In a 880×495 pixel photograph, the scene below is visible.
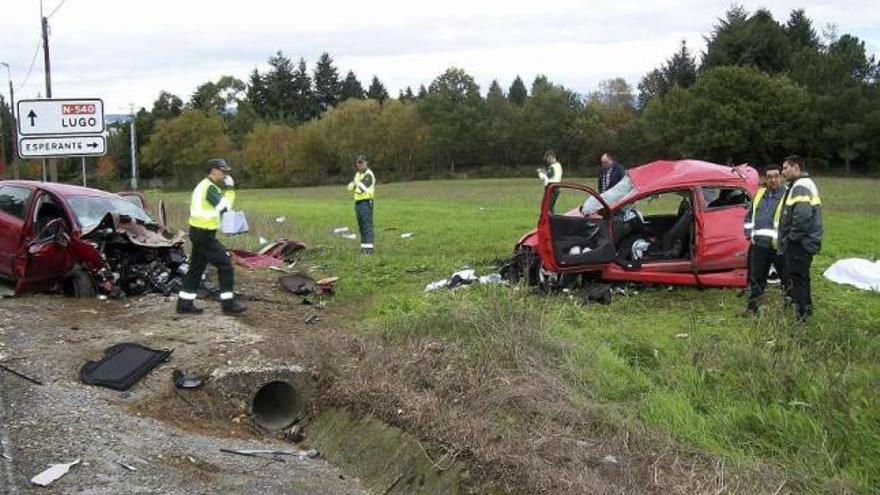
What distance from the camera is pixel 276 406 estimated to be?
7.05m

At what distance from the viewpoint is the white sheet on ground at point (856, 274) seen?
1101 centimetres

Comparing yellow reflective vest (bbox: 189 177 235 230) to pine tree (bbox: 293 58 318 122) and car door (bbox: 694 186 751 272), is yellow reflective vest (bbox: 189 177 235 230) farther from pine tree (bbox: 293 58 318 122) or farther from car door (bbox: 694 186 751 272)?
pine tree (bbox: 293 58 318 122)

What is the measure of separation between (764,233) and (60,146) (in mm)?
12814

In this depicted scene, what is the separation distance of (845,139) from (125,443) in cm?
6275

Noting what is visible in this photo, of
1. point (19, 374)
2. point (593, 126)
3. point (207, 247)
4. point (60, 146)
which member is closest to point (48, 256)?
point (207, 247)

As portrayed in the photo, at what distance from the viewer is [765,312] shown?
718cm

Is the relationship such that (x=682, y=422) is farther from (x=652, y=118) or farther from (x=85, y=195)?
(x=652, y=118)

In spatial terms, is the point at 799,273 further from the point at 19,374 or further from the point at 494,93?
the point at 494,93

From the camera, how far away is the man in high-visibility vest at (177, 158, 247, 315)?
9.48 m

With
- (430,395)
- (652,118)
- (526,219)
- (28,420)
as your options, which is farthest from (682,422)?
(652,118)

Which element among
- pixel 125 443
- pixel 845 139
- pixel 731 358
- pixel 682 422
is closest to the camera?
pixel 682 422

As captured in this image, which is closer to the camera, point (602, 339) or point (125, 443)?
point (125, 443)

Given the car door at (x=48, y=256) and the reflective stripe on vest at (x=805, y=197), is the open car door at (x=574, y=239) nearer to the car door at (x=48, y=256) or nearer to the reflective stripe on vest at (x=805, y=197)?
the reflective stripe on vest at (x=805, y=197)

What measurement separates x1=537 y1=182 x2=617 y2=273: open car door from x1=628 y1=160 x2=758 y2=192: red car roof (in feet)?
2.59
